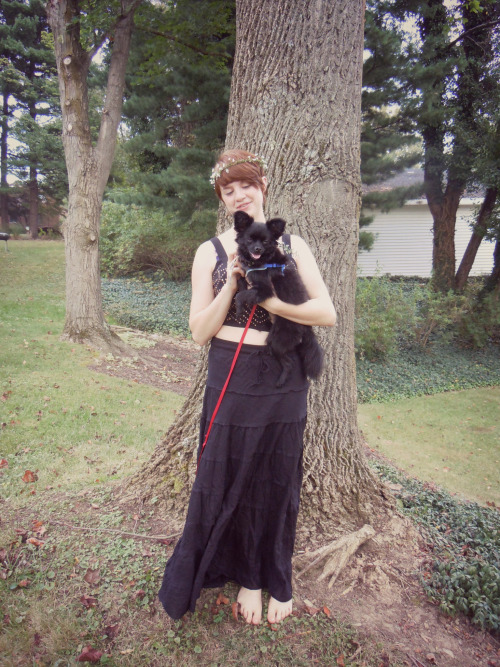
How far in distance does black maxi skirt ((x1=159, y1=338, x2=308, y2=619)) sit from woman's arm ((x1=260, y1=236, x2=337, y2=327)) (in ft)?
0.83

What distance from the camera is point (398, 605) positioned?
8.57ft

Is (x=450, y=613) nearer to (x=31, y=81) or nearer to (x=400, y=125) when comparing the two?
(x=400, y=125)

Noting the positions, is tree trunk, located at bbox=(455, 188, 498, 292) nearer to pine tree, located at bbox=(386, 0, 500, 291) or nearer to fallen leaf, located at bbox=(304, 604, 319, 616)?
pine tree, located at bbox=(386, 0, 500, 291)

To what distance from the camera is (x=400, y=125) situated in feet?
39.5

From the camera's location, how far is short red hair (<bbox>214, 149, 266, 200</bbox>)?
2215mm

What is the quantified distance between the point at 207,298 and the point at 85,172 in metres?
7.59

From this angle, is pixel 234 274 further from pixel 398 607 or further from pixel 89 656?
pixel 398 607

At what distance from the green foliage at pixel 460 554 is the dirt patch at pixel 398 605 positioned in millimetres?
79

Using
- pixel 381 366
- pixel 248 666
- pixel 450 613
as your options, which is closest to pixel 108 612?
pixel 248 666

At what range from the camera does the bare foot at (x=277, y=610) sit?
2436 mm

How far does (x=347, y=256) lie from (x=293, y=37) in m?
1.52

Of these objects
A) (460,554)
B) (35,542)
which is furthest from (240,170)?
(460,554)

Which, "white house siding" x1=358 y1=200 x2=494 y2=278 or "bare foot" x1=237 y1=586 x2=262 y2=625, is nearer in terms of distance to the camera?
"bare foot" x1=237 y1=586 x2=262 y2=625

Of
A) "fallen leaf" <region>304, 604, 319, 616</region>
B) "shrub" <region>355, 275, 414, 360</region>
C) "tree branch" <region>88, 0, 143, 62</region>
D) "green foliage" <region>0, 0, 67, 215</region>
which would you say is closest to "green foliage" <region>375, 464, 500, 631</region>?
"fallen leaf" <region>304, 604, 319, 616</region>
